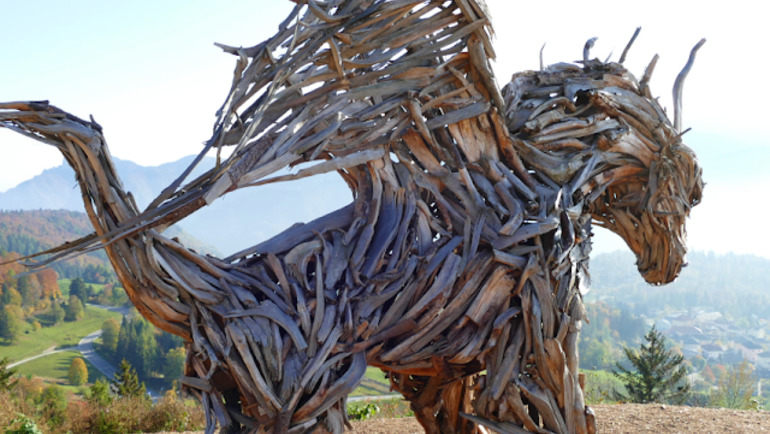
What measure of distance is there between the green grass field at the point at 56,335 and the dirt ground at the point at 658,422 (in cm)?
1560

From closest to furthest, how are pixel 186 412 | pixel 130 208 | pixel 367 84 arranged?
pixel 130 208 < pixel 367 84 < pixel 186 412

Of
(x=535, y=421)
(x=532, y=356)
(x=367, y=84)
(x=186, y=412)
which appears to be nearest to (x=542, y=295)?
(x=532, y=356)

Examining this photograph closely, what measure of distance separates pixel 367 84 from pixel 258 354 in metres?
1.65

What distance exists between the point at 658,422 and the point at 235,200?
3753 cm

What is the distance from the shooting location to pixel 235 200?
4119 cm

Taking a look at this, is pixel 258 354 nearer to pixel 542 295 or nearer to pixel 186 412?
pixel 542 295

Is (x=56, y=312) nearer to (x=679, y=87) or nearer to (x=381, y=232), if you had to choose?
(x=381, y=232)

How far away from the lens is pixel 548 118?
4270 mm

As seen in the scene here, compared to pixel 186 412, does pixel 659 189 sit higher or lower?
higher

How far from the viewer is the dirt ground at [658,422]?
5.66 m

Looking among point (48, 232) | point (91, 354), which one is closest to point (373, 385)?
point (91, 354)

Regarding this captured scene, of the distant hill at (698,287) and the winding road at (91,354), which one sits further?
the distant hill at (698,287)

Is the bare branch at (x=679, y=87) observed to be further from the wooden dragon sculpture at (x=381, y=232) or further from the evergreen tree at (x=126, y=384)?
the evergreen tree at (x=126, y=384)

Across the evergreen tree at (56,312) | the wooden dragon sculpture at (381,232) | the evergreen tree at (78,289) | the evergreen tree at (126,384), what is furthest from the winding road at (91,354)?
the wooden dragon sculpture at (381,232)
